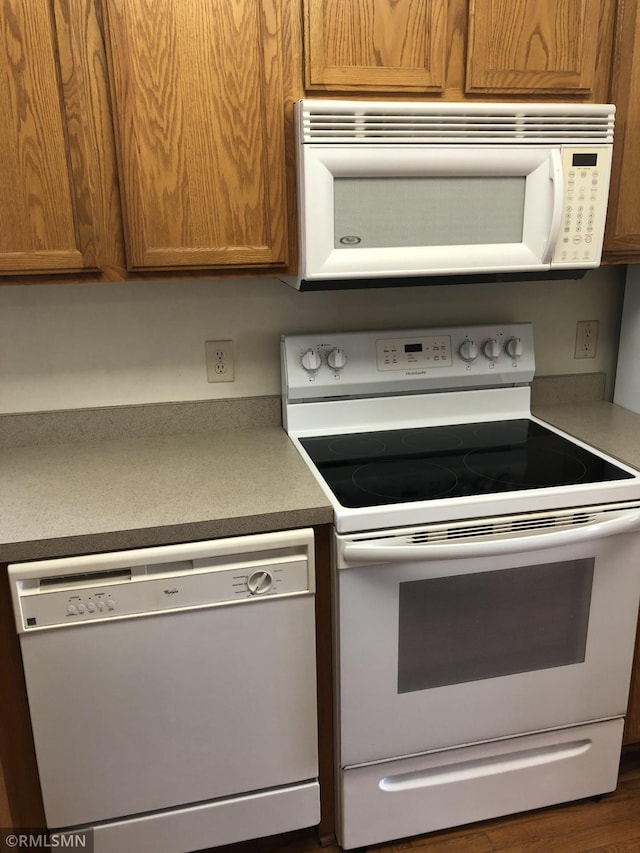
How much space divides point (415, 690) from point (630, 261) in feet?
3.81

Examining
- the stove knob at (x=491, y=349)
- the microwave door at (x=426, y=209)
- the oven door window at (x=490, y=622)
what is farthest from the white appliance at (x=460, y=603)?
the microwave door at (x=426, y=209)

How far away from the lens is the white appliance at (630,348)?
1.98 metres

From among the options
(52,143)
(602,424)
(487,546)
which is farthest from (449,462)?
(52,143)

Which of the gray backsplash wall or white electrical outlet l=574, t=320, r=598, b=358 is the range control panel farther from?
white electrical outlet l=574, t=320, r=598, b=358

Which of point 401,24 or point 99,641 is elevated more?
point 401,24

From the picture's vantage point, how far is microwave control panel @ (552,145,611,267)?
5.10 feet

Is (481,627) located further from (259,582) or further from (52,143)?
(52,143)

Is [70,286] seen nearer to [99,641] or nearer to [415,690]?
[99,641]

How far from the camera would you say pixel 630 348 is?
6.60ft

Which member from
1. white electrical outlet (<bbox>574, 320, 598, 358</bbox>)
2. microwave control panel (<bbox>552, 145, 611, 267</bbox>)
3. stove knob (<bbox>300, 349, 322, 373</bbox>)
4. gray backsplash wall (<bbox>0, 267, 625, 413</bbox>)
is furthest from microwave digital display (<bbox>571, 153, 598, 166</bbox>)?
stove knob (<bbox>300, 349, 322, 373</bbox>)

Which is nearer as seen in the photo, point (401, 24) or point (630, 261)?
point (401, 24)

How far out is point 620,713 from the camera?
170cm

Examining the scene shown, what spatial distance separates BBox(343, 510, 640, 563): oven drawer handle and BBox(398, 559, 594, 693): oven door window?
3.4 inches

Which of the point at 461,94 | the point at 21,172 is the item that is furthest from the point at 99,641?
the point at 461,94
